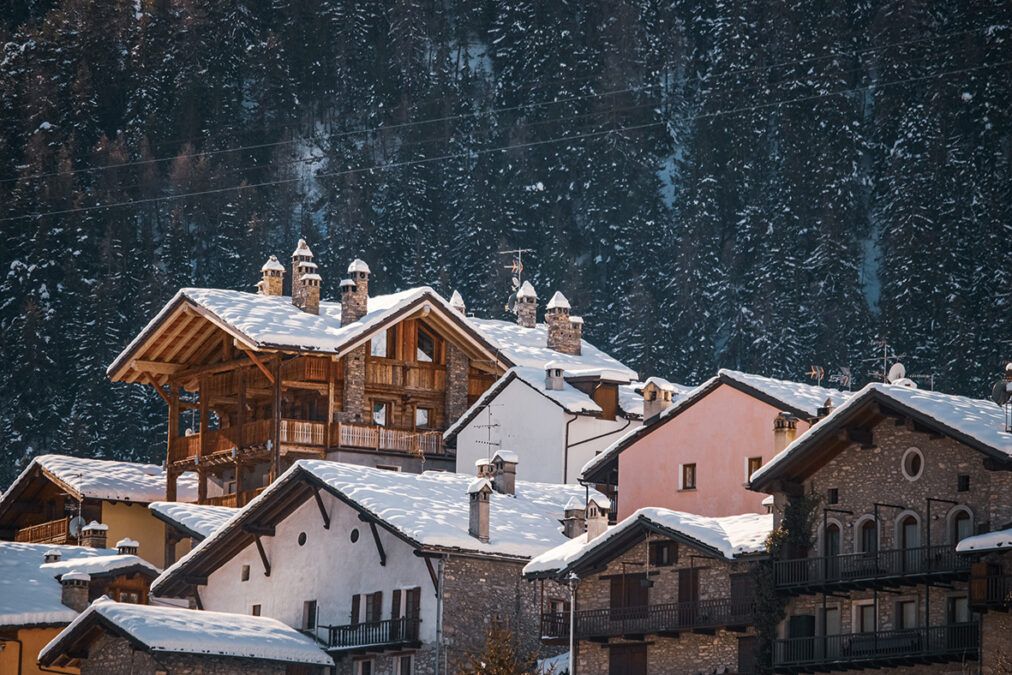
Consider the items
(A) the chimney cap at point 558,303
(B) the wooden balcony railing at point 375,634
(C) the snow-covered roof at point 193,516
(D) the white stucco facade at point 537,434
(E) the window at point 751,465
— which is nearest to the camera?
(B) the wooden balcony railing at point 375,634

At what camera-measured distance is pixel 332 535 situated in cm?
5634

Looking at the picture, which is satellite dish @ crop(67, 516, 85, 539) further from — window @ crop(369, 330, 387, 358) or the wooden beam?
the wooden beam

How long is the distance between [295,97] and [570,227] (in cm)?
2568

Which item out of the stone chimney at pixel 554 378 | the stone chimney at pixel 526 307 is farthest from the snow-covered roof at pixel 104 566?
the stone chimney at pixel 526 307

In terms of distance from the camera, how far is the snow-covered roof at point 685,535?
48.6m

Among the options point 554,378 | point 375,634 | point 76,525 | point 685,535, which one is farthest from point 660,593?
point 76,525

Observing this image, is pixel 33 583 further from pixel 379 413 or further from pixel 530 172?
pixel 530 172

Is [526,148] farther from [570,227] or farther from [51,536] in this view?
[51,536]

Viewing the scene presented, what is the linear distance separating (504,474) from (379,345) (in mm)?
13651

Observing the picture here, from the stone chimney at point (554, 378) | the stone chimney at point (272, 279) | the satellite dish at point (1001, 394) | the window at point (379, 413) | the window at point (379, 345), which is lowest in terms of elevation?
the satellite dish at point (1001, 394)

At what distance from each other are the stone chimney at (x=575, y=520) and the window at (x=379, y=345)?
16.3 m

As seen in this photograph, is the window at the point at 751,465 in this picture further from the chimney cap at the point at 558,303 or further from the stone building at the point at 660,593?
the chimney cap at the point at 558,303

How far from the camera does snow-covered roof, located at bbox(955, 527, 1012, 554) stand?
1687 inches

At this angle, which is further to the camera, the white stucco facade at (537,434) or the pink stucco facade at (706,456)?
the white stucco facade at (537,434)
